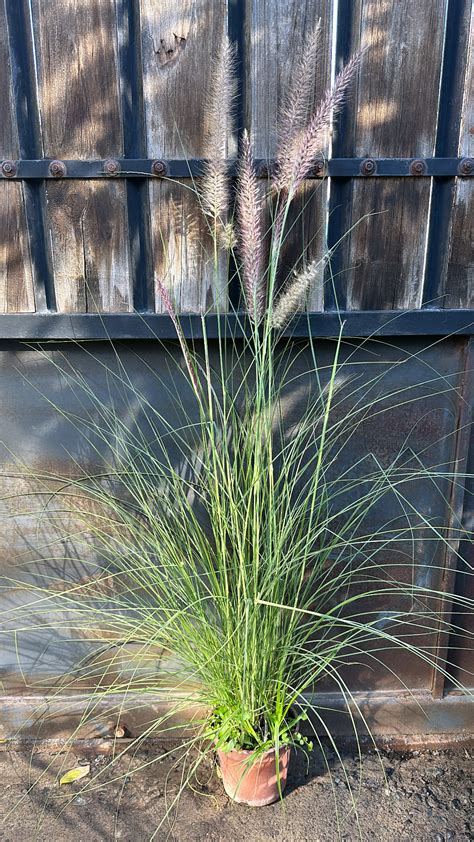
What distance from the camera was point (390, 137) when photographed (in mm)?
1796

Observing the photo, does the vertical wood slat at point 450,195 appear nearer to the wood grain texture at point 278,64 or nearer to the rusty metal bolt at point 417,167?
the rusty metal bolt at point 417,167

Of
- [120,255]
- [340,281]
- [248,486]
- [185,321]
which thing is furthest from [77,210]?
[248,486]

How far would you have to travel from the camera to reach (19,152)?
177 cm

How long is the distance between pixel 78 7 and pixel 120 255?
68 centimetres

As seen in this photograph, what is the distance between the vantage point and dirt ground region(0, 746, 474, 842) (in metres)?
1.72

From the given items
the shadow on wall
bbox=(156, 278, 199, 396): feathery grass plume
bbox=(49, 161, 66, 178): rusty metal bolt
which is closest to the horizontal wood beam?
bbox=(49, 161, 66, 178): rusty metal bolt

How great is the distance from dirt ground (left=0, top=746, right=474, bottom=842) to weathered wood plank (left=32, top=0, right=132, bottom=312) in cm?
143

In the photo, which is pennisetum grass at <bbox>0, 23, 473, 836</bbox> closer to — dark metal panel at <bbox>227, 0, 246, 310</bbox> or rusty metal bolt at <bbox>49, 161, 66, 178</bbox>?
dark metal panel at <bbox>227, 0, 246, 310</bbox>

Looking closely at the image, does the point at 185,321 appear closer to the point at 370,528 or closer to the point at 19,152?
the point at 19,152

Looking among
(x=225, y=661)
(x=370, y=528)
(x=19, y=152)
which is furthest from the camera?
(x=370, y=528)

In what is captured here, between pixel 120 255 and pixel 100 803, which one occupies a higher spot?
pixel 120 255

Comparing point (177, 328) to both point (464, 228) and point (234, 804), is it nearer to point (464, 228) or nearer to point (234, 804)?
point (464, 228)

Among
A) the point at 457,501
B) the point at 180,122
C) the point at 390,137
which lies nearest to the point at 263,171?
the point at 180,122

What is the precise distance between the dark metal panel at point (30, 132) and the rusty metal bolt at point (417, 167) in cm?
109
